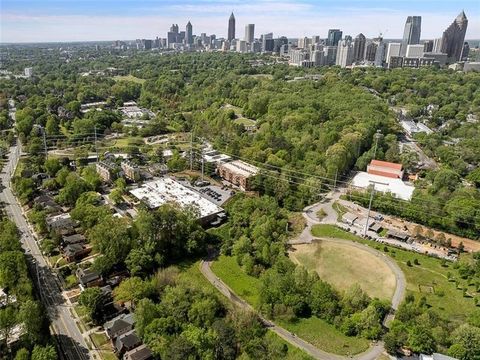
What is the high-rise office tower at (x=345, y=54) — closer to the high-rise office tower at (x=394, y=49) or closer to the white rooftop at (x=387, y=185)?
the high-rise office tower at (x=394, y=49)

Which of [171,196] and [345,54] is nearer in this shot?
[171,196]

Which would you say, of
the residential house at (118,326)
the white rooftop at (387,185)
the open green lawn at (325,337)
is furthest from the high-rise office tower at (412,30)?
the residential house at (118,326)

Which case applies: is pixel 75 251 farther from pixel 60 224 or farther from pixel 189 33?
pixel 189 33

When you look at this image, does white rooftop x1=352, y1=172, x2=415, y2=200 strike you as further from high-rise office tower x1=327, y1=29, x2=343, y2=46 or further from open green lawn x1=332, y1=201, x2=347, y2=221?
high-rise office tower x1=327, y1=29, x2=343, y2=46

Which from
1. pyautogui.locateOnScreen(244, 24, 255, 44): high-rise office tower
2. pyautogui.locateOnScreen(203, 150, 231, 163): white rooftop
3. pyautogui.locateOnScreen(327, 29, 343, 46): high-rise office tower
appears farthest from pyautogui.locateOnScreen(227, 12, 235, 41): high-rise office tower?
pyautogui.locateOnScreen(203, 150, 231, 163): white rooftop

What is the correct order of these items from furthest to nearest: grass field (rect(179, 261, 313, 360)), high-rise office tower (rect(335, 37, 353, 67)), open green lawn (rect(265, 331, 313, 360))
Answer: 1. high-rise office tower (rect(335, 37, 353, 67))
2. grass field (rect(179, 261, 313, 360))
3. open green lawn (rect(265, 331, 313, 360))

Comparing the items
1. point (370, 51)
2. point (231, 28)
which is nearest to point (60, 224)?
point (370, 51)
